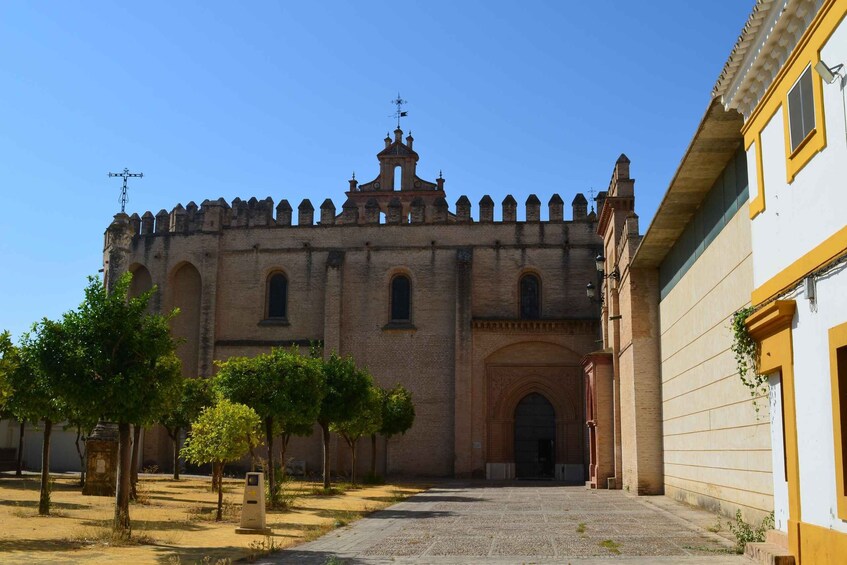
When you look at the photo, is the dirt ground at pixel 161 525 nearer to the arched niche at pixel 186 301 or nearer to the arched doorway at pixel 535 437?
the arched doorway at pixel 535 437

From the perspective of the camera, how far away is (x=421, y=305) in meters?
36.4

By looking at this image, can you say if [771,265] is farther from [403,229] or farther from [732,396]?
[403,229]

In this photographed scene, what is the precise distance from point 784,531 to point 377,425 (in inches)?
826

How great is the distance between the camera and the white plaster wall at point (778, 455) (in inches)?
392

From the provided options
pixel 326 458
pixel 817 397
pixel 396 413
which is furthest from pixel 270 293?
pixel 817 397

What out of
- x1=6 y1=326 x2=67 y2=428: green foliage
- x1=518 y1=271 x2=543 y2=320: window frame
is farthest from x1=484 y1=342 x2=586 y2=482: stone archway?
x1=6 y1=326 x2=67 y2=428: green foliage

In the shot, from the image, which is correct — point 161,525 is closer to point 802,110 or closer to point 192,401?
point 802,110

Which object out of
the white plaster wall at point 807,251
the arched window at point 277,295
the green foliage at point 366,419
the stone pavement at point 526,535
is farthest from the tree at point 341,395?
the white plaster wall at point 807,251

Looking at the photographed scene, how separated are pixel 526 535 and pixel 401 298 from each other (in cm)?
2354

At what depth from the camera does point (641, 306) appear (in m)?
23.3

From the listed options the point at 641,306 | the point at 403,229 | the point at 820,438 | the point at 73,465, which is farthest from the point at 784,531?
the point at 73,465

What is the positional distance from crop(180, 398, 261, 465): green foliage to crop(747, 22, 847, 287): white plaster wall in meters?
10.2

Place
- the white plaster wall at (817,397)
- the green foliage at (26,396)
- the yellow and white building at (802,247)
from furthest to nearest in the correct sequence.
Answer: the green foliage at (26,396), the white plaster wall at (817,397), the yellow and white building at (802,247)

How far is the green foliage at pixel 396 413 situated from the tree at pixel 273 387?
32.6 feet
